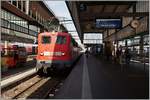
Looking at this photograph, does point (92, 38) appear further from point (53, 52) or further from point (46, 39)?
point (53, 52)

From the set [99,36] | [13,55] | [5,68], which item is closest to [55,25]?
[13,55]

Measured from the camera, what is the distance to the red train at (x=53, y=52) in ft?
52.1

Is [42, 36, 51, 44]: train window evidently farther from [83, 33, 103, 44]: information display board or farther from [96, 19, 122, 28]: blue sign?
[83, 33, 103, 44]: information display board

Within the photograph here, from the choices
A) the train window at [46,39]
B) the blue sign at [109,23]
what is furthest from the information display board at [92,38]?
the train window at [46,39]

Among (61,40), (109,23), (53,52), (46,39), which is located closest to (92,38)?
(109,23)

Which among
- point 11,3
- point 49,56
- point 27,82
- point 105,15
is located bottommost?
point 27,82

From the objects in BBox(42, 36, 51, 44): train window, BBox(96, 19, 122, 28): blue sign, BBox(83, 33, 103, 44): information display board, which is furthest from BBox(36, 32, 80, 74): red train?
BBox(83, 33, 103, 44): information display board

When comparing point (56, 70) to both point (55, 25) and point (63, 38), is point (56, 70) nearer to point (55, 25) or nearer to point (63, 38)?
point (63, 38)

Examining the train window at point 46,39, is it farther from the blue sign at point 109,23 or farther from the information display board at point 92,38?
the information display board at point 92,38

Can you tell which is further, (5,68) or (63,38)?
(5,68)

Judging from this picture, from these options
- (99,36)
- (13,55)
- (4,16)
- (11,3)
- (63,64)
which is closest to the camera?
(63,64)

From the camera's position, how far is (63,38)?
16.5 meters

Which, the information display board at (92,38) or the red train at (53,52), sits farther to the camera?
the information display board at (92,38)

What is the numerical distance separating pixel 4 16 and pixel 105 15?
89.4 feet
